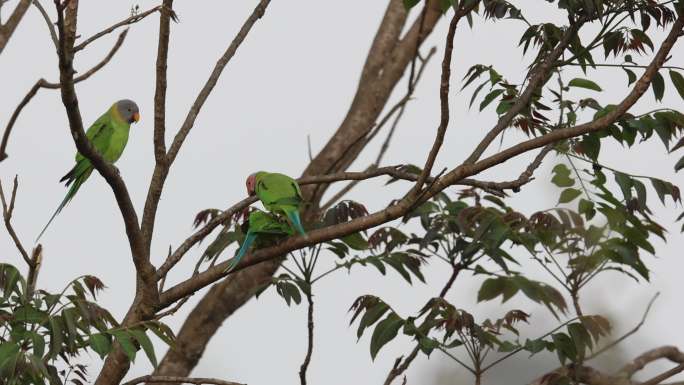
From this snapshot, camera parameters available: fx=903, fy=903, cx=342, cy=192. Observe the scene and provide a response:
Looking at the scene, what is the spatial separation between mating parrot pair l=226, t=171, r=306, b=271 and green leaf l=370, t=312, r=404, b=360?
50 centimetres

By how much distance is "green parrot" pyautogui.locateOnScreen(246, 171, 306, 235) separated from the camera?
350cm

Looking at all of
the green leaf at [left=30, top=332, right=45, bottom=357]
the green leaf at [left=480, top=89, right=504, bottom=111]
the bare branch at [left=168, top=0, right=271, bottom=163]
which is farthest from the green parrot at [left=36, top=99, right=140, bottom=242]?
the green leaf at [left=30, top=332, right=45, bottom=357]

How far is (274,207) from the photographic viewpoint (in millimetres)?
3582

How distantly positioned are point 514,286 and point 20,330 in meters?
2.20

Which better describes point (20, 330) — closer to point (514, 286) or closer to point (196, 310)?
point (514, 286)

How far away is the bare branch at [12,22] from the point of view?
3346mm

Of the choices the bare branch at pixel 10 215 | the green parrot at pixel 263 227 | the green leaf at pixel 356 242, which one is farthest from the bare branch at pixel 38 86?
the green leaf at pixel 356 242

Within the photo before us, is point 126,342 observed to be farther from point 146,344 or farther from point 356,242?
point 356,242

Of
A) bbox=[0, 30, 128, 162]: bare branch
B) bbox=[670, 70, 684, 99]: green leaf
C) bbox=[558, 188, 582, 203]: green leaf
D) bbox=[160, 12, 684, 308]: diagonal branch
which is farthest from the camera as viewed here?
bbox=[558, 188, 582, 203]: green leaf

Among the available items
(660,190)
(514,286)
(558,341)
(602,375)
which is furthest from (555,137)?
(602,375)

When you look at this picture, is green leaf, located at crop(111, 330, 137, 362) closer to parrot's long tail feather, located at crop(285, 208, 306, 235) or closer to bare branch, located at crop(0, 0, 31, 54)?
parrot's long tail feather, located at crop(285, 208, 306, 235)

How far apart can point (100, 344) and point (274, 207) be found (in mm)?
1156

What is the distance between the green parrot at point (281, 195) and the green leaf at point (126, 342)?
916mm

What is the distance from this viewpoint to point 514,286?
13.3 ft
